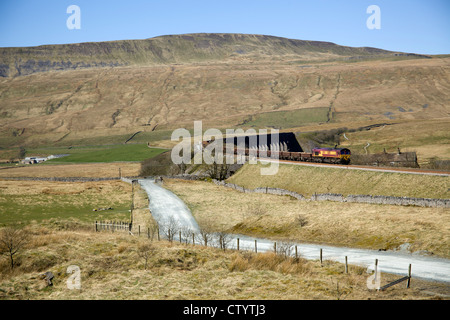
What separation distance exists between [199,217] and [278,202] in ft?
36.9

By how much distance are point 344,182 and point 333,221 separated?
1739 cm

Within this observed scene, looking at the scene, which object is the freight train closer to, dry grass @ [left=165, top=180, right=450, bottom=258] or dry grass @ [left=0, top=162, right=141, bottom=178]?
dry grass @ [left=165, top=180, right=450, bottom=258]

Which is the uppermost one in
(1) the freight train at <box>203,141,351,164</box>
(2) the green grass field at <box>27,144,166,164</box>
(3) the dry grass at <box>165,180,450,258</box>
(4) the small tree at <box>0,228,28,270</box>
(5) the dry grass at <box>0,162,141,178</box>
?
(1) the freight train at <box>203,141,351,164</box>

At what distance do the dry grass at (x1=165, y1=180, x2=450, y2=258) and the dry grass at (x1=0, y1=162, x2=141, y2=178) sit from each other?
58977 millimetres

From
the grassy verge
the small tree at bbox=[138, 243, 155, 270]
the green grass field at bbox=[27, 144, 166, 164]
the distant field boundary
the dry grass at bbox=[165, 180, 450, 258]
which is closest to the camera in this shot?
the small tree at bbox=[138, 243, 155, 270]

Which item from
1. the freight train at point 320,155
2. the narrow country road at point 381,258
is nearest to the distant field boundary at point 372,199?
the narrow country road at point 381,258

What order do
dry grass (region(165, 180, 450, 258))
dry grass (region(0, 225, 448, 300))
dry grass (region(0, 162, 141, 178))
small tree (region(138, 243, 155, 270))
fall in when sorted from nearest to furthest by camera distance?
dry grass (region(0, 225, 448, 300)), small tree (region(138, 243, 155, 270)), dry grass (region(165, 180, 450, 258)), dry grass (region(0, 162, 141, 178))

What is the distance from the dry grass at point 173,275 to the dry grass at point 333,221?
874 centimetres

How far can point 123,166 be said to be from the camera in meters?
124

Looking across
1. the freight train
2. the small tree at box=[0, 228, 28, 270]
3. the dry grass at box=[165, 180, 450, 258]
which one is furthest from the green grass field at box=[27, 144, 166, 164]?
the small tree at box=[0, 228, 28, 270]

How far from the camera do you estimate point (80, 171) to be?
393ft

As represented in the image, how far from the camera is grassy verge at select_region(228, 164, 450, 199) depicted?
4462 centimetres

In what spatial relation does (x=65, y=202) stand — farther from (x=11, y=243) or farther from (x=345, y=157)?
(x=345, y=157)
